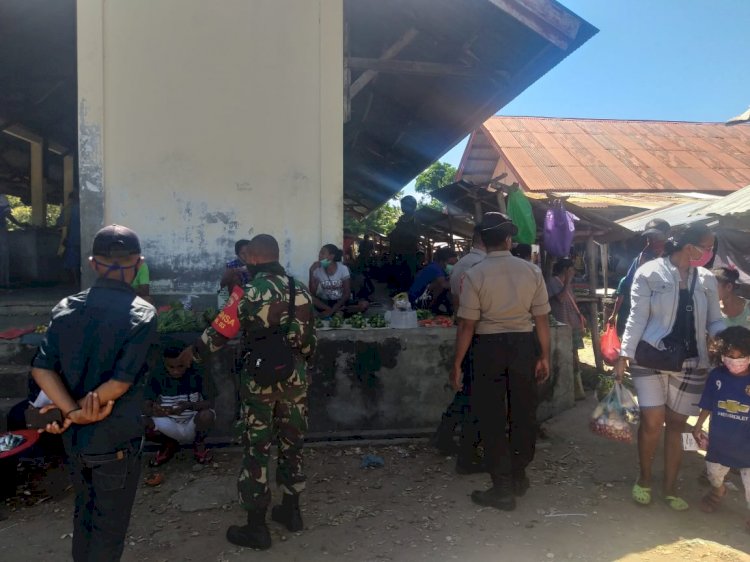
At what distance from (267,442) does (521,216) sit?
4732 mm

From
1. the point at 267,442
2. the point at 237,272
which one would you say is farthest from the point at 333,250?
the point at 267,442

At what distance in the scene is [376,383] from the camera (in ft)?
17.8

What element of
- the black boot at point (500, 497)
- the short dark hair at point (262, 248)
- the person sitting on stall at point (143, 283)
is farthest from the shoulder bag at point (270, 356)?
the person sitting on stall at point (143, 283)

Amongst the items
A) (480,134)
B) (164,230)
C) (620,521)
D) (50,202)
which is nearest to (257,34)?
(164,230)

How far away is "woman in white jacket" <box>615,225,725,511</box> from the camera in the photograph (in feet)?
12.2

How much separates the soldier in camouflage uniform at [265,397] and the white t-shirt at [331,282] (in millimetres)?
2977

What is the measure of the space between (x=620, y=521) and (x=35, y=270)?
9957 millimetres

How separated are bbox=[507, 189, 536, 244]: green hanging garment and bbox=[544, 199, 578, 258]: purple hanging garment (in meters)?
0.32

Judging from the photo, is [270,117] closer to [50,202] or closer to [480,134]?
[50,202]

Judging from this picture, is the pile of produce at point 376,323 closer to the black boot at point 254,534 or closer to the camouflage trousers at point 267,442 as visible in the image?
the camouflage trousers at point 267,442

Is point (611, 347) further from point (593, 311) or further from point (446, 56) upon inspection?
point (446, 56)

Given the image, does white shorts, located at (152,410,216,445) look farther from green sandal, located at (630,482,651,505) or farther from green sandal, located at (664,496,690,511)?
green sandal, located at (664,496,690,511)

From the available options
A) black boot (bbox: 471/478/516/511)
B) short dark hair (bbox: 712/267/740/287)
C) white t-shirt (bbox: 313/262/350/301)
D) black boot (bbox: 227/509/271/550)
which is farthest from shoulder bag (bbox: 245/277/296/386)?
short dark hair (bbox: 712/267/740/287)

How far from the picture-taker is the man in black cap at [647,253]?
5.07 m
